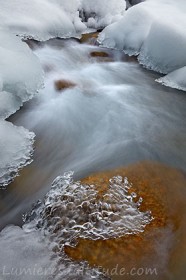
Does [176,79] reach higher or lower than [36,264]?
higher

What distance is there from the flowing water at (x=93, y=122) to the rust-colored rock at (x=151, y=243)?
416 millimetres

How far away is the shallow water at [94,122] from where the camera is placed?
3277 millimetres

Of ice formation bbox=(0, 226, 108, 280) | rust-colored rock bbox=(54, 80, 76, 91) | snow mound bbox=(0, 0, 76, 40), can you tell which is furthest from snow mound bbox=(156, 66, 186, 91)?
ice formation bbox=(0, 226, 108, 280)

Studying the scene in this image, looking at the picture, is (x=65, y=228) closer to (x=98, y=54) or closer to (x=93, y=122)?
(x=93, y=122)

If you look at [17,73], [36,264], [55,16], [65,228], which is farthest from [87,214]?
[55,16]

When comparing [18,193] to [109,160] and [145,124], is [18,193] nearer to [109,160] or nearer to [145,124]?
[109,160]

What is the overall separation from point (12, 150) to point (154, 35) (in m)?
3.89

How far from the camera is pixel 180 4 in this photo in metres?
7.15

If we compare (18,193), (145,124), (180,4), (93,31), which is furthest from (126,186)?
(93,31)

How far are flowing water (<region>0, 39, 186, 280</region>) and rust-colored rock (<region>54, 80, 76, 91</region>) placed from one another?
0.04m

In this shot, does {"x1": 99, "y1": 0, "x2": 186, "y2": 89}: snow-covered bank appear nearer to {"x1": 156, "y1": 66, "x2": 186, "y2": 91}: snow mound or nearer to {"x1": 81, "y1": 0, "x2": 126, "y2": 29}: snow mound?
{"x1": 156, "y1": 66, "x2": 186, "y2": 91}: snow mound

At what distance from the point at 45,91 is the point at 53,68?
3.11 ft

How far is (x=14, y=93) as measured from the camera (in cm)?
463

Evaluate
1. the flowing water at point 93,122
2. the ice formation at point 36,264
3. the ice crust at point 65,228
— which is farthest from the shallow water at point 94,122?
the ice formation at point 36,264
